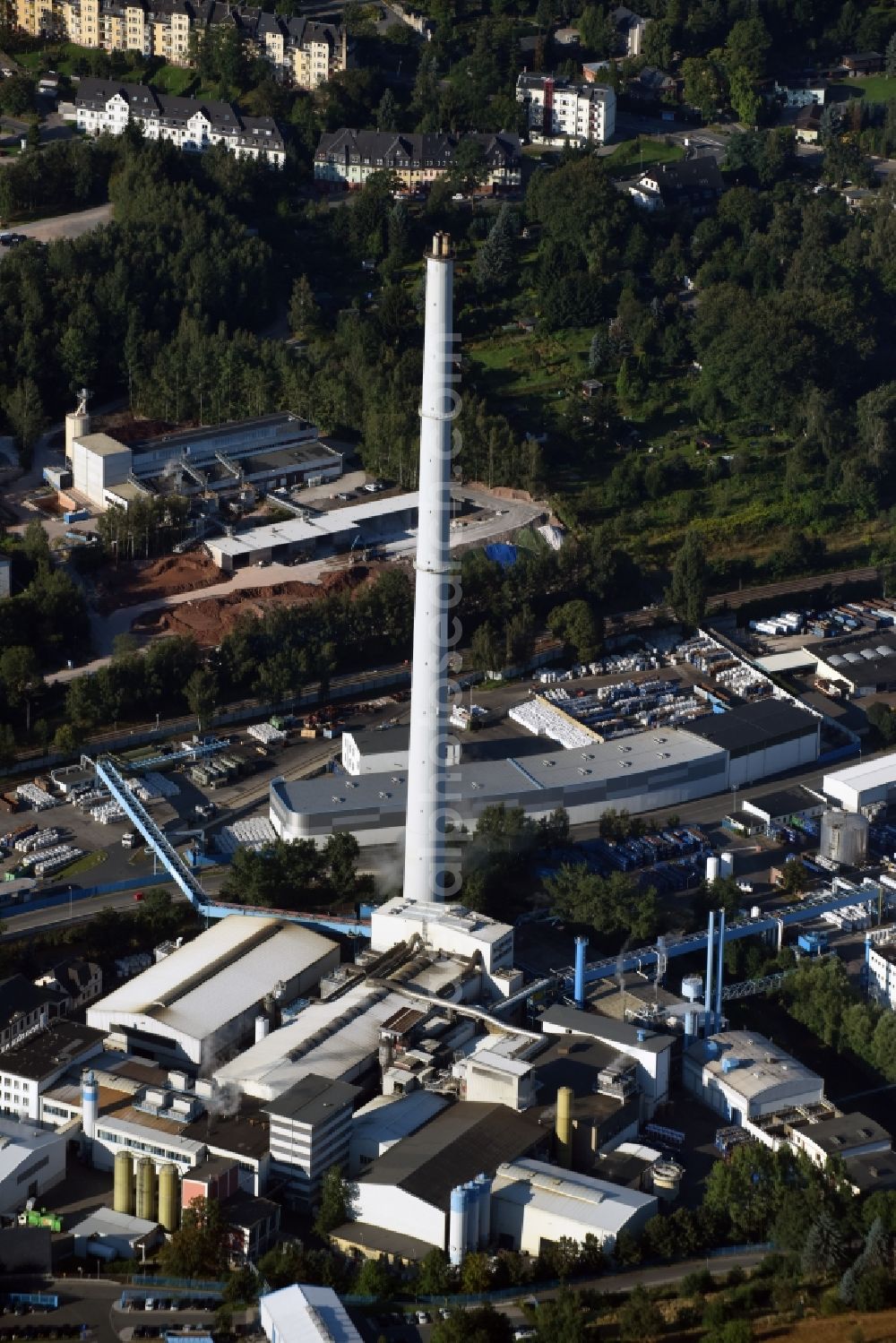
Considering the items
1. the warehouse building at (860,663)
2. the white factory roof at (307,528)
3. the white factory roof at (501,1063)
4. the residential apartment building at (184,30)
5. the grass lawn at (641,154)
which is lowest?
the warehouse building at (860,663)

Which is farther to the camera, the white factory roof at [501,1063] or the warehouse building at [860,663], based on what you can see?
the warehouse building at [860,663]

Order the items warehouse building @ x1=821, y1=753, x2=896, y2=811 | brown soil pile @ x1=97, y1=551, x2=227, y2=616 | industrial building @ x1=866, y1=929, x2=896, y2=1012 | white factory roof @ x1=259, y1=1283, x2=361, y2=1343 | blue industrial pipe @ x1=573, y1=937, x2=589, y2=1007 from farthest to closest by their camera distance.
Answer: brown soil pile @ x1=97, y1=551, x2=227, y2=616 < warehouse building @ x1=821, y1=753, x2=896, y2=811 < industrial building @ x1=866, y1=929, x2=896, y2=1012 < blue industrial pipe @ x1=573, y1=937, x2=589, y2=1007 < white factory roof @ x1=259, y1=1283, x2=361, y2=1343

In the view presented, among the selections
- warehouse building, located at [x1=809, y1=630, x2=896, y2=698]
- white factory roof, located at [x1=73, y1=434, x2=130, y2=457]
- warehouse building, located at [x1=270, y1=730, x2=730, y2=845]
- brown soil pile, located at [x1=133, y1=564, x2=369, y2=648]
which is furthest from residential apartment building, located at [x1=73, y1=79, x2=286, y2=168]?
warehouse building, located at [x1=270, y1=730, x2=730, y2=845]

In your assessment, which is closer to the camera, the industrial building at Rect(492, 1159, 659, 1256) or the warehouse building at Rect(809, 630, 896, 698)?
the industrial building at Rect(492, 1159, 659, 1256)

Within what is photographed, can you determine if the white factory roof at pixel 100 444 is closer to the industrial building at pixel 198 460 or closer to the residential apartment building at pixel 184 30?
the industrial building at pixel 198 460

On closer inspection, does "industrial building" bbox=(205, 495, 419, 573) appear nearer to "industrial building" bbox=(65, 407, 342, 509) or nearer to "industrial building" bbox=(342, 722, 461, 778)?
"industrial building" bbox=(65, 407, 342, 509)

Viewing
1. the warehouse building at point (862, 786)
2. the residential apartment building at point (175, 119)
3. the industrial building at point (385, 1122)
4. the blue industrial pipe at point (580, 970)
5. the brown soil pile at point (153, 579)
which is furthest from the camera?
the residential apartment building at point (175, 119)

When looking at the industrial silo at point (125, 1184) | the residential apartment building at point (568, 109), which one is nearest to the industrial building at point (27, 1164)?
the industrial silo at point (125, 1184)

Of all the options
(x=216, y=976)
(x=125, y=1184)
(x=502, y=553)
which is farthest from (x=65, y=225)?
(x=125, y=1184)
